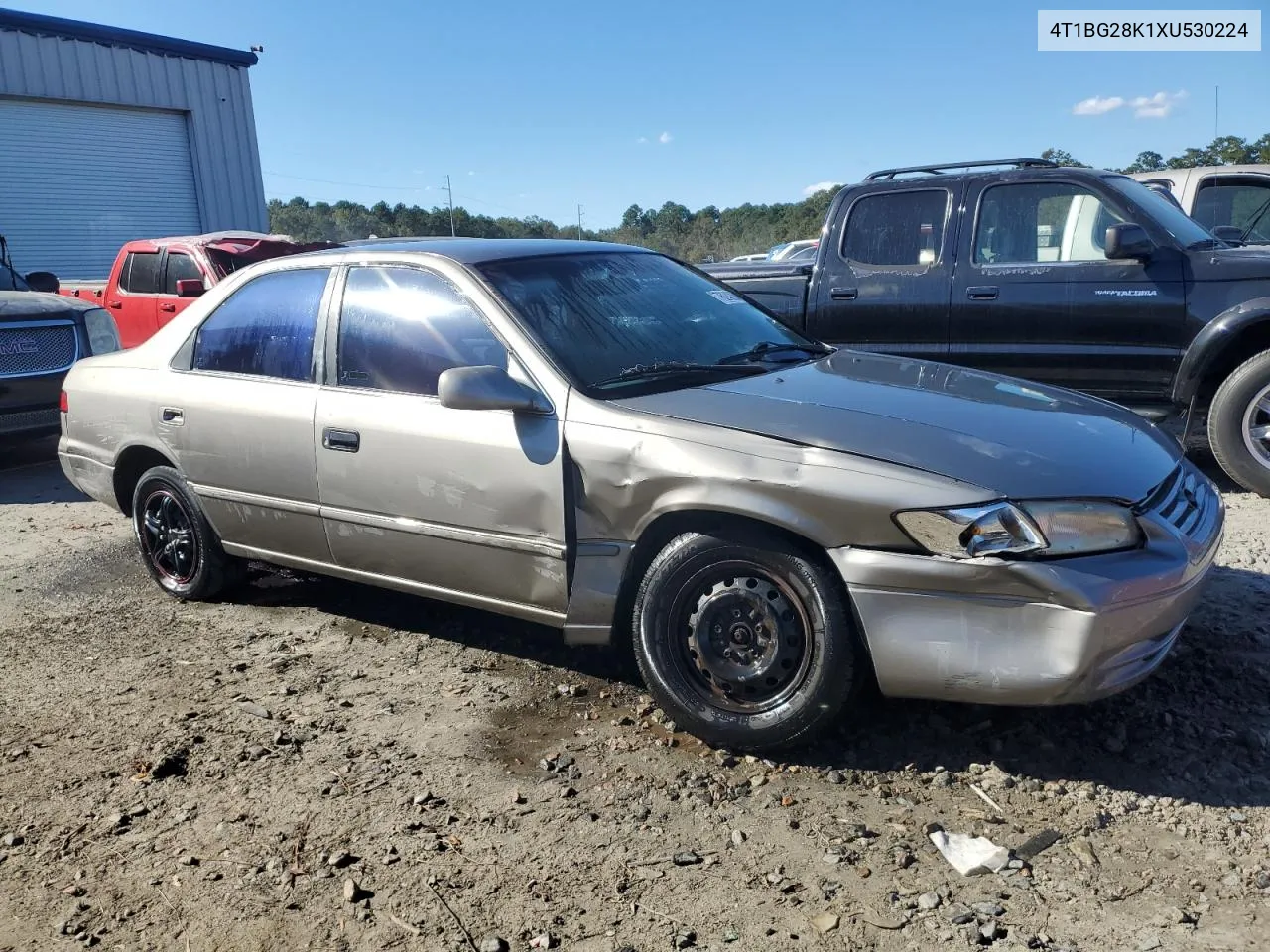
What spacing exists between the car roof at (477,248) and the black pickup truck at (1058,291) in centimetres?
278

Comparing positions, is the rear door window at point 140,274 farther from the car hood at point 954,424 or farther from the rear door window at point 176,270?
the car hood at point 954,424

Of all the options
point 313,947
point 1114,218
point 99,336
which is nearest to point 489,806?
point 313,947

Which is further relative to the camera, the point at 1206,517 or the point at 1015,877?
the point at 1206,517

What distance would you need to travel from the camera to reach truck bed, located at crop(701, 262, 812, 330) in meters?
7.11

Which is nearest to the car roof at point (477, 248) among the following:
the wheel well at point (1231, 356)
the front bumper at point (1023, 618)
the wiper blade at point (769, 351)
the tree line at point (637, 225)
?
the wiper blade at point (769, 351)

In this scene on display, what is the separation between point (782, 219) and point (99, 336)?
1660 inches

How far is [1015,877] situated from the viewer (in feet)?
8.45

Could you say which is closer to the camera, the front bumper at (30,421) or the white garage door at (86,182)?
the front bumper at (30,421)

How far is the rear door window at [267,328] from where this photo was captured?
4.24m

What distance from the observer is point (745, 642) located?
3.19m

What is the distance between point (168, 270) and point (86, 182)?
34.1ft

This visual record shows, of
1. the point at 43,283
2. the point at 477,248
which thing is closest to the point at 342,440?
the point at 477,248

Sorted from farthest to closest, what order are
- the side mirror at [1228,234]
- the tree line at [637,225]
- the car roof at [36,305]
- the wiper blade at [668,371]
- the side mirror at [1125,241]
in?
the tree line at [637,225] → the car roof at [36,305] → the side mirror at [1228,234] → the side mirror at [1125,241] → the wiper blade at [668,371]

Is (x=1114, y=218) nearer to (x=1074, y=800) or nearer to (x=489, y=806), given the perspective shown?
(x=1074, y=800)
